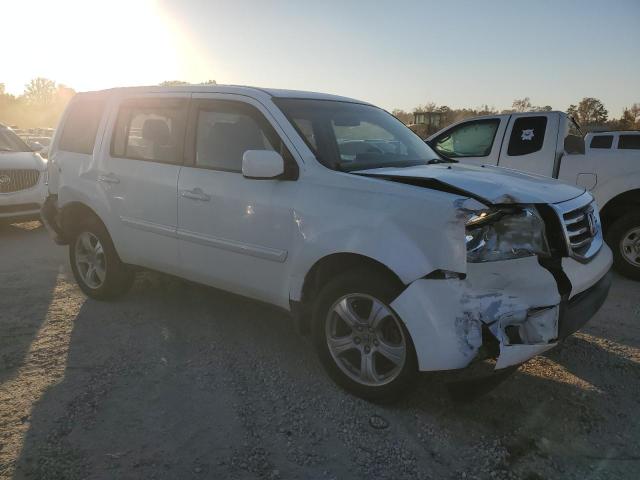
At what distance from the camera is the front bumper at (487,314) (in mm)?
2594

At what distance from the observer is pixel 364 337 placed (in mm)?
3078

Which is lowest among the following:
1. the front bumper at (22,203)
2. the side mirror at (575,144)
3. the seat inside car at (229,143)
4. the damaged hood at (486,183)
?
the front bumper at (22,203)

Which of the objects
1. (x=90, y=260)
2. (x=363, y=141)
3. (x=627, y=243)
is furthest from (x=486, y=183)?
(x=627, y=243)

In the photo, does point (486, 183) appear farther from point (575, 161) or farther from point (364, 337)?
point (575, 161)

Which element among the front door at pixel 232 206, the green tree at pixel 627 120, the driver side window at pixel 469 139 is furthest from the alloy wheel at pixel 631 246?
the green tree at pixel 627 120

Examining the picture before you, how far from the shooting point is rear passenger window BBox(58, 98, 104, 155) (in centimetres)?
473

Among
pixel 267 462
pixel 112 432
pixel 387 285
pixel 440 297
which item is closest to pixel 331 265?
pixel 387 285

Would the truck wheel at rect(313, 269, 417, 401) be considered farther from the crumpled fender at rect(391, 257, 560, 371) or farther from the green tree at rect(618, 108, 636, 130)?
the green tree at rect(618, 108, 636, 130)

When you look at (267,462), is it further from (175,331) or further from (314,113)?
(314,113)

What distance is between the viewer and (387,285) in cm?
286

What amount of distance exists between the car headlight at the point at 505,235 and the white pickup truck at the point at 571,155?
299 cm

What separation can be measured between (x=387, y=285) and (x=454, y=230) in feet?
1.60

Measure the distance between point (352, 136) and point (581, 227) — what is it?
5.34 feet

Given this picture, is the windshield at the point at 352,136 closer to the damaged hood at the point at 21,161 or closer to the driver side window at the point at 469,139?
the driver side window at the point at 469,139
